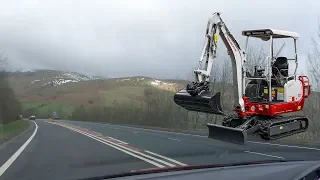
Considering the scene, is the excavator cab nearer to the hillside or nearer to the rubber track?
the rubber track

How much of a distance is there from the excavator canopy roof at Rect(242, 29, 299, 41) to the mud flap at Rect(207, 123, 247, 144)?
364 cm

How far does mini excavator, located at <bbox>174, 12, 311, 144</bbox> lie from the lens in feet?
46.8

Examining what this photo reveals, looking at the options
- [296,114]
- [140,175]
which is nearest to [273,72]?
[296,114]

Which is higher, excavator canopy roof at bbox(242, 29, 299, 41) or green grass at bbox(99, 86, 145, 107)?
excavator canopy roof at bbox(242, 29, 299, 41)

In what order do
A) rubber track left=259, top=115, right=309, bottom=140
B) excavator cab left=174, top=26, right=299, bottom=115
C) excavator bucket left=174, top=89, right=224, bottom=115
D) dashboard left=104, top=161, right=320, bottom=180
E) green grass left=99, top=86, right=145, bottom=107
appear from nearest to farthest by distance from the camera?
dashboard left=104, top=161, right=320, bottom=180, excavator bucket left=174, top=89, right=224, bottom=115, excavator cab left=174, top=26, right=299, bottom=115, rubber track left=259, top=115, right=309, bottom=140, green grass left=99, top=86, right=145, bottom=107

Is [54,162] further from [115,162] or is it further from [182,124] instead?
[182,124]

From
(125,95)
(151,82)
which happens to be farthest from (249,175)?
(125,95)

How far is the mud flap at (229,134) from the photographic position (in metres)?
13.7

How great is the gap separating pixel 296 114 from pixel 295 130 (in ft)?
2.79

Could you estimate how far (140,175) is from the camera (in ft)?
15.9

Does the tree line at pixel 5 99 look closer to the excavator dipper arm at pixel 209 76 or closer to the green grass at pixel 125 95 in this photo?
the green grass at pixel 125 95

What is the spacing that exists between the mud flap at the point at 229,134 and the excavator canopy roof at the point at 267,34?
364 centimetres

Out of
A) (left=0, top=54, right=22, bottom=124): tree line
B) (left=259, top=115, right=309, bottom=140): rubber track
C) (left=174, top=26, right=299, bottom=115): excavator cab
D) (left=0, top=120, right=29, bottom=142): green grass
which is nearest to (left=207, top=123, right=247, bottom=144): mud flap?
(left=174, top=26, right=299, bottom=115): excavator cab

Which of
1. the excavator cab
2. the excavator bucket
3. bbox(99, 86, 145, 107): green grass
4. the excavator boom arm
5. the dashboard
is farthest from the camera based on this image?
bbox(99, 86, 145, 107): green grass
